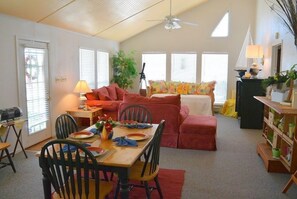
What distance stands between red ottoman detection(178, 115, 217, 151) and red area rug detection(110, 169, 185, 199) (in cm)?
106

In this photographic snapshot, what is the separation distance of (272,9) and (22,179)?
5851 millimetres

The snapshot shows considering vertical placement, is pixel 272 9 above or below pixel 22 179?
above

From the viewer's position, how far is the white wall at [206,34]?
819 centimetres

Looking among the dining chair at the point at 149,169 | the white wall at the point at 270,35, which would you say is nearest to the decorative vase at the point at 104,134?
the dining chair at the point at 149,169

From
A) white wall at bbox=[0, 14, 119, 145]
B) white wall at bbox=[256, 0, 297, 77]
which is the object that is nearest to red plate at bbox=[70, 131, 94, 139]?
white wall at bbox=[0, 14, 119, 145]

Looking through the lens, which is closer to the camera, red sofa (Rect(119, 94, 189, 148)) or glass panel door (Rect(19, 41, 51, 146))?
glass panel door (Rect(19, 41, 51, 146))

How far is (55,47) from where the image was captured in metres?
5.50

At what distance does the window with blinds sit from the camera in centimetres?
673

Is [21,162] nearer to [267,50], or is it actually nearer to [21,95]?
[21,95]

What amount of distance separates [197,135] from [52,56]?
334 centimetres

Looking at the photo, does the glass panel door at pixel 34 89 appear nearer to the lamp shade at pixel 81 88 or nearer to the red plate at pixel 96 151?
the lamp shade at pixel 81 88

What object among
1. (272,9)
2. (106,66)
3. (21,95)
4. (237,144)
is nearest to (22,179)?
(21,95)

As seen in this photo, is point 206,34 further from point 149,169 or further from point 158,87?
point 149,169

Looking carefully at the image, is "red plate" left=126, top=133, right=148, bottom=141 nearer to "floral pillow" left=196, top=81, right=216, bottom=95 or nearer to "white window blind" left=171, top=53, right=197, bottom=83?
"floral pillow" left=196, top=81, right=216, bottom=95
